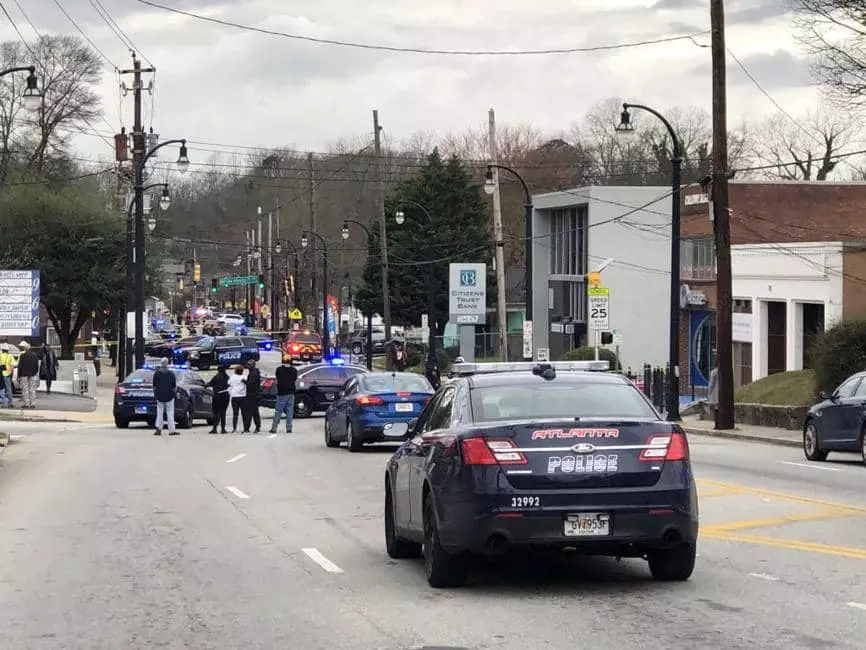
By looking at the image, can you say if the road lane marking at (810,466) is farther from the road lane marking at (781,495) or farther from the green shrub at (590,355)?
the green shrub at (590,355)

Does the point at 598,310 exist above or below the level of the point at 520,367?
above

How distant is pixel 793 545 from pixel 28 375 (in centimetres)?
3339

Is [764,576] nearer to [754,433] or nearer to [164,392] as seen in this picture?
[754,433]

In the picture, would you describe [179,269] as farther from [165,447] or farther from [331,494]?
[331,494]

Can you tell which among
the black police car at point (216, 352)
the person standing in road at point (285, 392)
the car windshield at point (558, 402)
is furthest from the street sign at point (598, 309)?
the black police car at point (216, 352)

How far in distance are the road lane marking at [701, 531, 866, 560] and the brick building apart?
26641 millimetres

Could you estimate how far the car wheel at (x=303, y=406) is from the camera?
1622 inches

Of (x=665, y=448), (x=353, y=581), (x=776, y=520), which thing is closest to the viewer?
(x=665, y=448)

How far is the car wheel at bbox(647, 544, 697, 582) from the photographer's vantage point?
32.7 feet

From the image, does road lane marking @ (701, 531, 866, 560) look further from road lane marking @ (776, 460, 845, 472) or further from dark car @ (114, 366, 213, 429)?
dark car @ (114, 366, 213, 429)

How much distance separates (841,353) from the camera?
1272 inches

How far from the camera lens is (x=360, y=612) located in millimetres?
9211

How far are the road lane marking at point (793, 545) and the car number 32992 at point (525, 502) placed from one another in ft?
11.6

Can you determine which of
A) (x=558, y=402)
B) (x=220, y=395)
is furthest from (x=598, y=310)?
(x=558, y=402)
